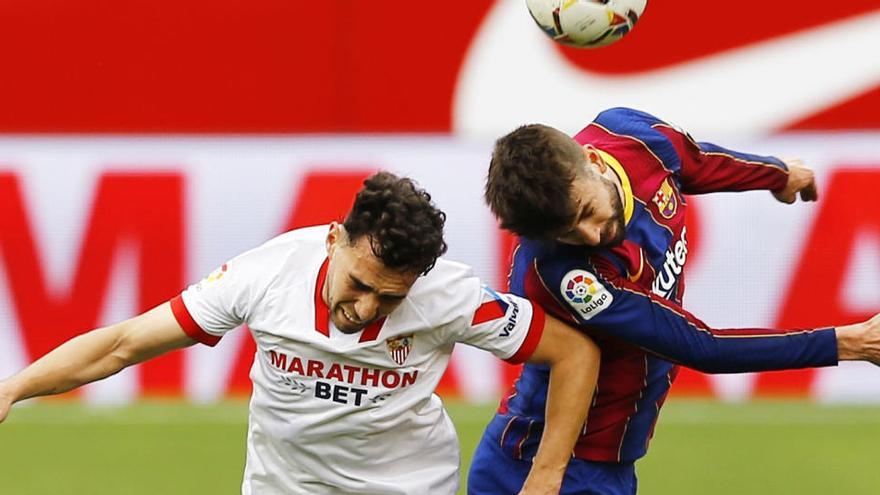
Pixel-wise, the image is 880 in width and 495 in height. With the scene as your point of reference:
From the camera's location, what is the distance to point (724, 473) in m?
6.57

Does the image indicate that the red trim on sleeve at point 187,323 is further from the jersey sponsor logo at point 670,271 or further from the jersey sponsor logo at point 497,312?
the jersey sponsor logo at point 670,271

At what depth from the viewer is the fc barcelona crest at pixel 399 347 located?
4016 mm

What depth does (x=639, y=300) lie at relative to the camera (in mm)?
4055

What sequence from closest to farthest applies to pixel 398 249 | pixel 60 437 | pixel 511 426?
pixel 398 249 < pixel 511 426 < pixel 60 437

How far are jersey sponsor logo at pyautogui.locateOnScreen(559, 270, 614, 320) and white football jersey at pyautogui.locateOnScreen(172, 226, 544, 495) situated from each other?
0.11 meters

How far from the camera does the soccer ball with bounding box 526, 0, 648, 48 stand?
4719 mm

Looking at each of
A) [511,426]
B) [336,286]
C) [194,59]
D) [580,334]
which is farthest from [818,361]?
[194,59]

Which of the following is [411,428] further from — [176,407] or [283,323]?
[176,407]

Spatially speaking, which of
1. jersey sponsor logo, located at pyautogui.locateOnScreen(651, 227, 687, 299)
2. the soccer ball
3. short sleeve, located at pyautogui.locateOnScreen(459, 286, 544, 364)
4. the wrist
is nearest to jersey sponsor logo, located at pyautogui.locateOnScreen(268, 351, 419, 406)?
short sleeve, located at pyautogui.locateOnScreen(459, 286, 544, 364)

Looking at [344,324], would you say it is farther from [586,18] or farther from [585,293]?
[586,18]

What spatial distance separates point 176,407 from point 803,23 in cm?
387

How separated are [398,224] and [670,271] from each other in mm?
967

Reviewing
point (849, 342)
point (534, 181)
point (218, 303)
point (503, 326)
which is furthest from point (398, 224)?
point (849, 342)

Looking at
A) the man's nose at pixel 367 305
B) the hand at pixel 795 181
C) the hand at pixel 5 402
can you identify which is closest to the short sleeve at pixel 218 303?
the man's nose at pixel 367 305
